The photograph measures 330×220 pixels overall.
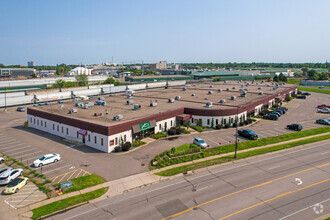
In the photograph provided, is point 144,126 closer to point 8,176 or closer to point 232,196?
point 8,176

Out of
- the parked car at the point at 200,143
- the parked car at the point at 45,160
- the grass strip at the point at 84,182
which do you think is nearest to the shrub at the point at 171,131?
the parked car at the point at 200,143

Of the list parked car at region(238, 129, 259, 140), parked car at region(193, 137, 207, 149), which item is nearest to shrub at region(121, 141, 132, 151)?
parked car at region(193, 137, 207, 149)

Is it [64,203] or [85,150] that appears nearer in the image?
[64,203]

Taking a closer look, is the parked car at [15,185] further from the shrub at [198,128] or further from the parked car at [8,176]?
the shrub at [198,128]

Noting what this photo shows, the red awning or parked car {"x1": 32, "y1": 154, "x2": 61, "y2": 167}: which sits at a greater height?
the red awning

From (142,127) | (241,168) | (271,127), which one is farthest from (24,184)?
(271,127)

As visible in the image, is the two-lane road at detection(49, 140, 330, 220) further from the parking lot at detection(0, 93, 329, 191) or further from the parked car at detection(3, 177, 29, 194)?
the parked car at detection(3, 177, 29, 194)

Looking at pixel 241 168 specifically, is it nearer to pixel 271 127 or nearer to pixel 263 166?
pixel 263 166

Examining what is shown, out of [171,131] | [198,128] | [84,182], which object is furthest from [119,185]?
[198,128]
